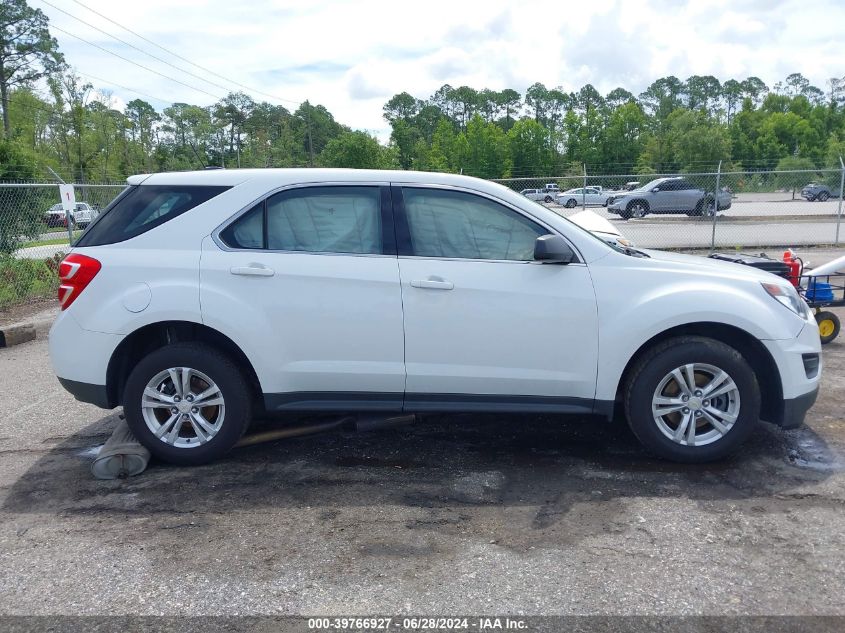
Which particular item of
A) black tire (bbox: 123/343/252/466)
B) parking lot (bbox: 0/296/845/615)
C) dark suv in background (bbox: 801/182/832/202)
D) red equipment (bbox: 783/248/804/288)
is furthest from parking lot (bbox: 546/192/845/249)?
black tire (bbox: 123/343/252/466)

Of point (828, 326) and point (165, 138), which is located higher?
point (165, 138)

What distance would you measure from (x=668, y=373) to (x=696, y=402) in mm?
263

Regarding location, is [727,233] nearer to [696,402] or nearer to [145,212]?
[696,402]

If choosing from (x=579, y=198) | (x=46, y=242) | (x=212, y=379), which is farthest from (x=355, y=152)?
(x=212, y=379)

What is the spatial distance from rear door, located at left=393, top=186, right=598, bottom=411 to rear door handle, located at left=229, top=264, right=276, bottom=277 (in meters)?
0.81

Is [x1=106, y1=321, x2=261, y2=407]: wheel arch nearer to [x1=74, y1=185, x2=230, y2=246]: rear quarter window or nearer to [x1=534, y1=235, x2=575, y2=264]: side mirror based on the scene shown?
[x1=74, y1=185, x2=230, y2=246]: rear quarter window

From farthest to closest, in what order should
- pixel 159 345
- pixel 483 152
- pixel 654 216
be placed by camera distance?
pixel 483 152 → pixel 654 216 → pixel 159 345

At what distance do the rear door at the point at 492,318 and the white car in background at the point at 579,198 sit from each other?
91.4 ft

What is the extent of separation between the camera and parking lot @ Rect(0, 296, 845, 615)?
304cm

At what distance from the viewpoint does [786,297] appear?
4461mm

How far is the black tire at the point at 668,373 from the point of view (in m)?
4.24

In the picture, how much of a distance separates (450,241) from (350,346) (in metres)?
0.91

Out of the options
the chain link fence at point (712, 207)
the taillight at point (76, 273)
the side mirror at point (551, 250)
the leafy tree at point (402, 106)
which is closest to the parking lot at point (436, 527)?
the taillight at point (76, 273)

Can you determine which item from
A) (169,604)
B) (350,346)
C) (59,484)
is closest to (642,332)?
(350,346)
